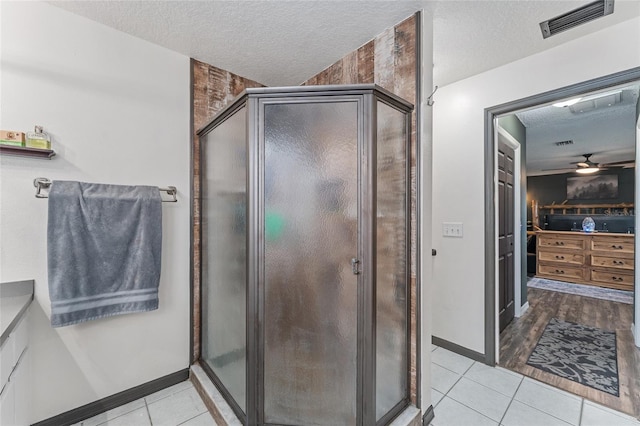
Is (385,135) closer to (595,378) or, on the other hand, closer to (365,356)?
(365,356)

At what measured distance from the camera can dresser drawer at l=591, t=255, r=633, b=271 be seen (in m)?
4.47

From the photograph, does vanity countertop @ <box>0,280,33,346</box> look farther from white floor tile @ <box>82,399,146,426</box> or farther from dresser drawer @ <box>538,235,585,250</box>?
dresser drawer @ <box>538,235,585,250</box>

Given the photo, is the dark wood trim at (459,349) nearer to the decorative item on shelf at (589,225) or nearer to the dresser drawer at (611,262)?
the dresser drawer at (611,262)

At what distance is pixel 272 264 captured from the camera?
4.70 feet

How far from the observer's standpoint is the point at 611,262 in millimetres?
4633

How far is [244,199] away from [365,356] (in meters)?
1.04

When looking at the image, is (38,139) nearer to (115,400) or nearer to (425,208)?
(115,400)

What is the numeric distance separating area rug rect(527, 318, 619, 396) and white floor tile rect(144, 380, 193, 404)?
281 cm

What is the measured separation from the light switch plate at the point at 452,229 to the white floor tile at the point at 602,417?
137cm

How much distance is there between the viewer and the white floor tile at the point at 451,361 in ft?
7.38

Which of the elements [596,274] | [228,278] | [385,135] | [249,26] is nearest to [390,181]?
[385,135]

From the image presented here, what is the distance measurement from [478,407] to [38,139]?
3.16 metres

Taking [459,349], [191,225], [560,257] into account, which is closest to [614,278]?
[560,257]

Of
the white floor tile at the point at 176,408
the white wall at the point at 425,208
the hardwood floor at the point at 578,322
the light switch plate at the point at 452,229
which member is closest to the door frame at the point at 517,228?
the hardwood floor at the point at 578,322
